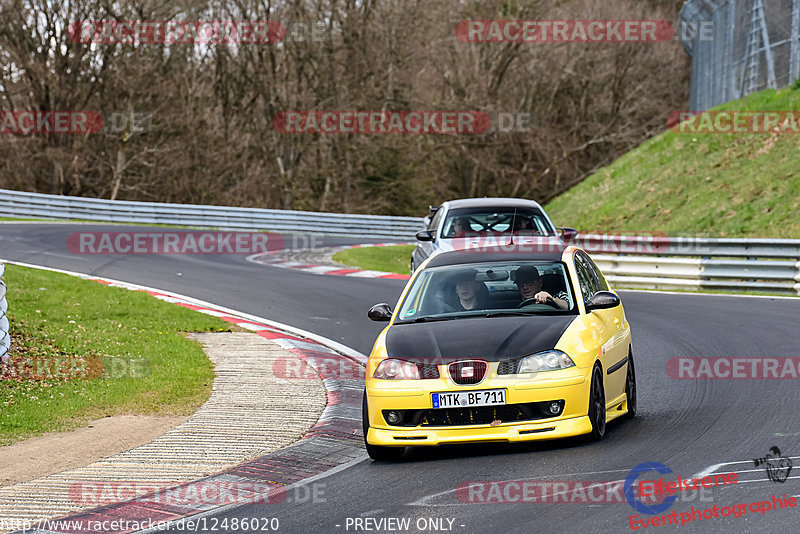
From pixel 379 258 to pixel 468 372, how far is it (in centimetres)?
2027

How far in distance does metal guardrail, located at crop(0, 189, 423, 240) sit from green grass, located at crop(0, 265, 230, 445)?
59.5ft

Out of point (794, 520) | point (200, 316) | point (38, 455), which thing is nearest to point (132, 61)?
point (200, 316)

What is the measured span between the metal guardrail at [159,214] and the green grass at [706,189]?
8.10 metres

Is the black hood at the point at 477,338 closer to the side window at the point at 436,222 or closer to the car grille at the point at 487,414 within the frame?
the car grille at the point at 487,414

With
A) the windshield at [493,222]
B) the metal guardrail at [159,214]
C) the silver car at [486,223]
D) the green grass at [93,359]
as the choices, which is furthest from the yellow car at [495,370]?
the metal guardrail at [159,214]

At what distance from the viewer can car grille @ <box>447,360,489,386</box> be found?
289 inches

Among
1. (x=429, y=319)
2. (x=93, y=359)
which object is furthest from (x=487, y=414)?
(x=93, y=359)

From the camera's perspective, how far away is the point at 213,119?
4950 cm

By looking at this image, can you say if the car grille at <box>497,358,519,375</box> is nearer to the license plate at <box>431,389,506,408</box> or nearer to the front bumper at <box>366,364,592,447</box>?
the front bumper at <box>366,364,592,447</box>

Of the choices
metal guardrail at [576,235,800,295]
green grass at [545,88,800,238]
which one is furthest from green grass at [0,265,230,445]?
green grass at [545,88,800,238]

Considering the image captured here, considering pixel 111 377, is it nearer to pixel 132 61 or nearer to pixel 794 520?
pixel 794 520

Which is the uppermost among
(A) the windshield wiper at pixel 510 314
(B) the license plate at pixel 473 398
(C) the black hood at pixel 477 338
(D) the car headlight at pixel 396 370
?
(A) the windshield wiper at pixel 510 314

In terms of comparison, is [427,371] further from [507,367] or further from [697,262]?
[697,262]

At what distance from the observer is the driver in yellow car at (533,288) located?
27.6ft
